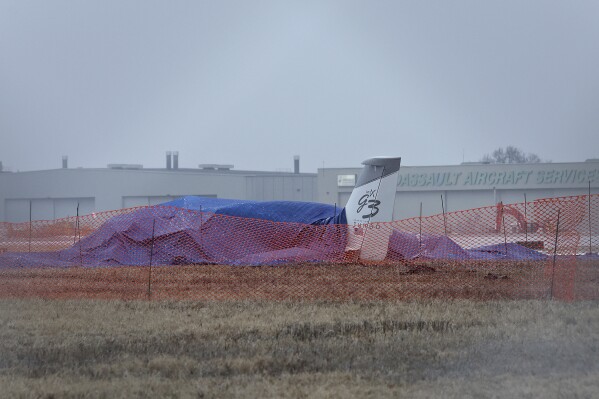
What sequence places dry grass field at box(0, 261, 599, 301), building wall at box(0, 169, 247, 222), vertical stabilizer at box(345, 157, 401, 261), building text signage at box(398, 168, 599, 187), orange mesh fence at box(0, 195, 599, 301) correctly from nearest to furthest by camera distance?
1. dry grass field at box(0, 261, 599, 301)
2. orange mesh fence at box(0, 195, 599, 301)
3. vertical stabilizer at box(345, 157, 401, 261)
4. building wall at box(0, 169, 247, 222)
5. building text signage at box(398, 168, 599, 187)

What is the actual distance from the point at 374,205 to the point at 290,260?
265cm

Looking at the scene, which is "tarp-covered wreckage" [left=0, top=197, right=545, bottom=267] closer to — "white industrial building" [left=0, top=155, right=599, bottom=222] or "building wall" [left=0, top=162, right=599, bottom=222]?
"building wall" [left=0, top=162, right=599, bottom=222]

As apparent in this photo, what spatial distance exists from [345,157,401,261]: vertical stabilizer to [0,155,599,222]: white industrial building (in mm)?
10044

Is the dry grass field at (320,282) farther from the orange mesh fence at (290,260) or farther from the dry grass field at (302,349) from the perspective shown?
the dry grass field at (302,349)

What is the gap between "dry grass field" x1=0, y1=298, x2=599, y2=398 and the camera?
6734 millimetres

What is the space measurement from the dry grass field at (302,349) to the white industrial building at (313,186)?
49.7 feet

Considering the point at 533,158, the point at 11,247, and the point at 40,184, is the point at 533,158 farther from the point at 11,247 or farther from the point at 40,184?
the point at 11,247

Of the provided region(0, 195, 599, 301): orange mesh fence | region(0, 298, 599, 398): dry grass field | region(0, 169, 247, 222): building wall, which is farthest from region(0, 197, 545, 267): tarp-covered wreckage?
region(0, 298, 599, 398): dry grass field

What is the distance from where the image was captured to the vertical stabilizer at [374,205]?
17.7 m

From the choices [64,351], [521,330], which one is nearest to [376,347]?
[521,330]

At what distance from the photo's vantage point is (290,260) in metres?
17.6

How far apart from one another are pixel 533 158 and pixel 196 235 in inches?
946

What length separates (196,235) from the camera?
19.1m

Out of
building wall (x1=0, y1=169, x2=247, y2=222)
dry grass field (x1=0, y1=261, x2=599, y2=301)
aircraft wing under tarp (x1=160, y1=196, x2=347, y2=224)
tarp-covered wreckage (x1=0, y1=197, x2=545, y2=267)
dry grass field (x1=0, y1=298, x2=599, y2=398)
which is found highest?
building wall (x1=0, y1=169, x2=247, y2=222)
